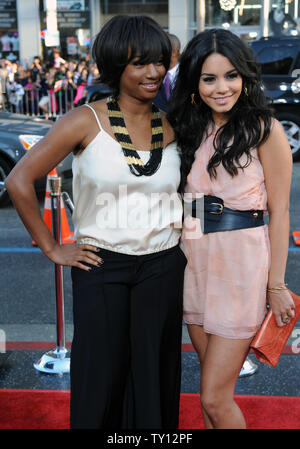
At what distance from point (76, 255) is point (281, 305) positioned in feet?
2.55

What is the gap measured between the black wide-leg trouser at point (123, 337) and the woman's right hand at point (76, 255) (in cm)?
3

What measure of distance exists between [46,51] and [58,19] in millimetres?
1292

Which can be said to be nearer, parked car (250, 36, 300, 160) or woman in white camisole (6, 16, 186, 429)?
woman in white camisole (6, 16, 186, 429)

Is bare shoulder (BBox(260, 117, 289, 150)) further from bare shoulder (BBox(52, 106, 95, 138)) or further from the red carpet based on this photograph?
the red carpet

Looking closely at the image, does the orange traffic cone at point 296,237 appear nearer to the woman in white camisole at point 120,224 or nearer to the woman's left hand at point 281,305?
the woman's left hand at point 281,305

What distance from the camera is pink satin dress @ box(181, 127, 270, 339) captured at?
2.21 metres

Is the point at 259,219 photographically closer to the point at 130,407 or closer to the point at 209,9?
the point at 130,407

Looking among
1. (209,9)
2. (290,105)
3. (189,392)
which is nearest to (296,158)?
(290,105)

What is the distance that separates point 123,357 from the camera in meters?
2.19

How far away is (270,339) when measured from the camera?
225cm

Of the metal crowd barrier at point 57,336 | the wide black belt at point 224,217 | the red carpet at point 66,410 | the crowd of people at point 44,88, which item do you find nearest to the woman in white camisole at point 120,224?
the wide black belt at point 224,217

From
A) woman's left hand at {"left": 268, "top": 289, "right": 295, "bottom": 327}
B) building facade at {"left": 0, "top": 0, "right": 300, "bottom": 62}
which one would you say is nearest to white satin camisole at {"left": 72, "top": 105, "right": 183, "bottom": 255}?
woman's left hand at {"left": 268, "top": 289, "right": 295, "bottom": 327}

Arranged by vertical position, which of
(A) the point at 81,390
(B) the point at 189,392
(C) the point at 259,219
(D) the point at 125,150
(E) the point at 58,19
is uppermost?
(E) the point at 58,19
